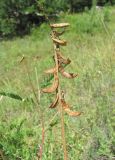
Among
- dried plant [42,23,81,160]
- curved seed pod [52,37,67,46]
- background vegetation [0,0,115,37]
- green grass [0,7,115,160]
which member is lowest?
background vegetation [0,0,115,37]

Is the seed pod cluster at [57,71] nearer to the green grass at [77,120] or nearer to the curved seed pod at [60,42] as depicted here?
the curved seed pod at [60,42]

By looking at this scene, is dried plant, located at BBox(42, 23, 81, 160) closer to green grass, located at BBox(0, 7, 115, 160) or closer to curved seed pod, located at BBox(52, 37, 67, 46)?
curved seed pod, located at BBox(52, 37, 67, 46)

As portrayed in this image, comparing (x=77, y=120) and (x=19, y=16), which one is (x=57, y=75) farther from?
(x=19, y=16)

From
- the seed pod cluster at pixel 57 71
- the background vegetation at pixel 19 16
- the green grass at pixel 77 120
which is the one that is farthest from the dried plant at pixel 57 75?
the background vegetation at pixel 19 16

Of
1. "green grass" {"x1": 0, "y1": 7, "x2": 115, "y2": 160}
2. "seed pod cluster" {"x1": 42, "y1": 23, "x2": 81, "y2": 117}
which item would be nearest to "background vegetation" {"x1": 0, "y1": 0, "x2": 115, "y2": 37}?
"green grass" {"x1": 0, "y1": 7, "x2": 115, "y2": 160}

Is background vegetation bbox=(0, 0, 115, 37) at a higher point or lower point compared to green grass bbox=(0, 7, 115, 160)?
lower

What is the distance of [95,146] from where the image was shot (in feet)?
7.57

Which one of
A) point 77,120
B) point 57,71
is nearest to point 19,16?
point 77,120

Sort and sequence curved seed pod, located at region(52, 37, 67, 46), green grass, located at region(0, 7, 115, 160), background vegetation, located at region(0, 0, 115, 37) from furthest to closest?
1. background vegetation, located at region(0, 0, 115, 37)
2. green grass, located at region(0, 7, 115, 160)
3. curved seed pod, located at region(52, 37, 67, 46)

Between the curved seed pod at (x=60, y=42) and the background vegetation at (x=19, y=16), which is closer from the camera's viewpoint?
the curved seed pod at (x=60, y=42)

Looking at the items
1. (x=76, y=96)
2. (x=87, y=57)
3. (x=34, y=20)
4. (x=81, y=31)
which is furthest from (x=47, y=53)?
(x=76, y=96)

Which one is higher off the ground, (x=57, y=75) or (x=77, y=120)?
(x=57, y=75)

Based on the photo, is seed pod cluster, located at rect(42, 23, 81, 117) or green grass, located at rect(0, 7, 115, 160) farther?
green grass, located at rect(0, 7, 115, 160)

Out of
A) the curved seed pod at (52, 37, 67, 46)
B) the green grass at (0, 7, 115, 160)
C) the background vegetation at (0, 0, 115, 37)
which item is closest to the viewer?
the curved seed pod at (52, 37, 67, 46)
